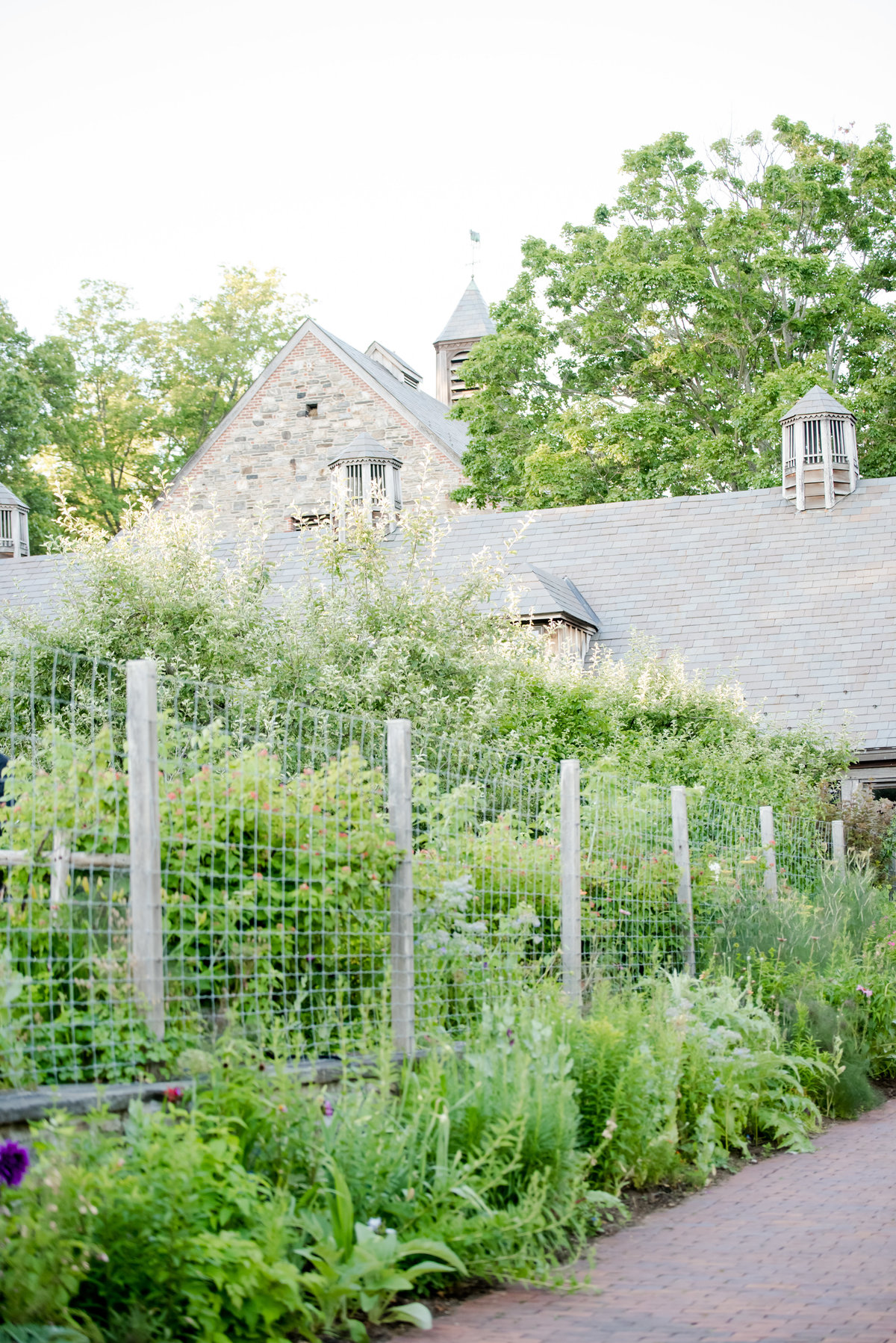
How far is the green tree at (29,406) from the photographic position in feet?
118

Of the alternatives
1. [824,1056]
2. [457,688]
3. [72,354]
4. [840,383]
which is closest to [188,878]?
[824,1056]

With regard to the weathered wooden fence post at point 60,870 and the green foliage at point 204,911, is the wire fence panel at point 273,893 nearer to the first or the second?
the green foliage at point 204,911

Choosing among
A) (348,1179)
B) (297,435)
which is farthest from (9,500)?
(348,1179)

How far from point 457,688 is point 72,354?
3139cm

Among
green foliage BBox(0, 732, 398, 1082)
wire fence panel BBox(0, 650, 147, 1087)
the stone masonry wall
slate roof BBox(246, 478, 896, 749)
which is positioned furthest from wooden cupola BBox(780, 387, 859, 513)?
wire fence panel BBox(0, 650, 147, 1087)

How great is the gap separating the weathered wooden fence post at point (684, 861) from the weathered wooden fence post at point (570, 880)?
1500 millimetres

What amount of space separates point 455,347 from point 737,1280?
48.5 m

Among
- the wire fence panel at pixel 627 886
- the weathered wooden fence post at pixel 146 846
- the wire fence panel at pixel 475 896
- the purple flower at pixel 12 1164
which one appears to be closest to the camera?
the purple flower at pixel 12 1164

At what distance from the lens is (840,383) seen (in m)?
29.8

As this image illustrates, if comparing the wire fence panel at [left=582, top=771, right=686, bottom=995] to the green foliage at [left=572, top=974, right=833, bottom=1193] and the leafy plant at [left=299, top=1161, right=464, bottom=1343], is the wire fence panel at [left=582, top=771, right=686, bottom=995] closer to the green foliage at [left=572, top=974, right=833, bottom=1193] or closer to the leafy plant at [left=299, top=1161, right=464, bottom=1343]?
the green foliage at [left=572, top=974, right=833, bottom=1193]

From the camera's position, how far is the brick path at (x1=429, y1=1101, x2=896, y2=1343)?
153 inches

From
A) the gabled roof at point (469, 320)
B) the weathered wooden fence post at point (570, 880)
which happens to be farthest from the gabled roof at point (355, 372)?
the weathered wooden fence post at point (570, 880)

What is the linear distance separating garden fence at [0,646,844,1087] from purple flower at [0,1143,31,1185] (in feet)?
2.04

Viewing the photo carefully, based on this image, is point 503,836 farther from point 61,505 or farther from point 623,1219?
point 61,505
